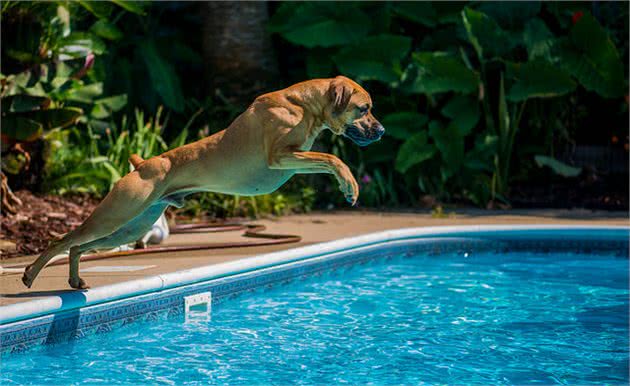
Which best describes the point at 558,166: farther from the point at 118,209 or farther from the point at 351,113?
the point at 118,209

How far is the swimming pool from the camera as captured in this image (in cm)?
510

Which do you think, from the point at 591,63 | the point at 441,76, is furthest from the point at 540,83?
the point at 441,76

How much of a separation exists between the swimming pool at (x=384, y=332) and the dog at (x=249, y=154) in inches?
31.2

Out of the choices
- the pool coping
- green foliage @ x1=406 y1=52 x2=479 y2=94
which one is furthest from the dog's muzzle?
green foliage @ x1=406 y1=52 x2=479 y2=94

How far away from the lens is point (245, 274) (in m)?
7.01

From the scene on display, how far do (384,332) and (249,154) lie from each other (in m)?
1.63

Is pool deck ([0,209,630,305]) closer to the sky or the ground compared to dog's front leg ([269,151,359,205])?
closer to the ground

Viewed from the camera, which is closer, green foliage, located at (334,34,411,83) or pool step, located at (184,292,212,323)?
pool step, located at (184,292,212,323)

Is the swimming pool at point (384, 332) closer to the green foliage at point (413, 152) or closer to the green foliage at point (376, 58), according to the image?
the green foliage at point (413, 152)

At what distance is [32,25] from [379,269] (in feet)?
14.1

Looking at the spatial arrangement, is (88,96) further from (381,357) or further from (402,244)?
(381,357)

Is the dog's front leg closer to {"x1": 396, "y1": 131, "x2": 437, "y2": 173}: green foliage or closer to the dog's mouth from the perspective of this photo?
the dog's mouth

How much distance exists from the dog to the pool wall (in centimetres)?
34

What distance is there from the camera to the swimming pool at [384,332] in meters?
5.10
